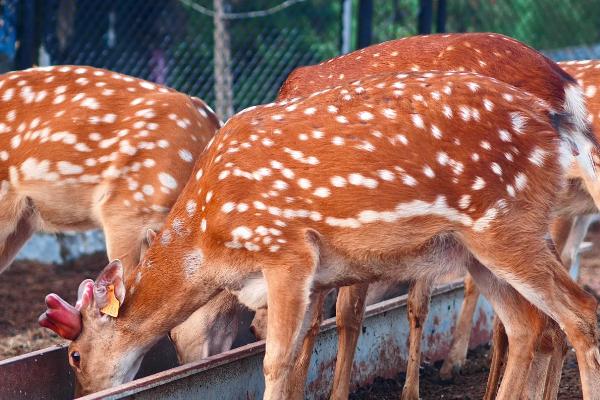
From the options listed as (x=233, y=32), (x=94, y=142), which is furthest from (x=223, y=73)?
(x=94, y=142)

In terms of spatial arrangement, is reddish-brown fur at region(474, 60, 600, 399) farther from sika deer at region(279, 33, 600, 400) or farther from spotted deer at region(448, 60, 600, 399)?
sika deer at region(279, 33, 600, 400)

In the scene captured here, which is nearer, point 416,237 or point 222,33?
point 416,237

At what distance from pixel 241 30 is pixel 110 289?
22.2ft

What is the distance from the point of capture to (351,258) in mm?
4480

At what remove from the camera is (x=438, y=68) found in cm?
536

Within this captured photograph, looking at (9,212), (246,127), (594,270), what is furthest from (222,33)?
(246,127)

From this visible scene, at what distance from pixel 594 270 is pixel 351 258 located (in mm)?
4714

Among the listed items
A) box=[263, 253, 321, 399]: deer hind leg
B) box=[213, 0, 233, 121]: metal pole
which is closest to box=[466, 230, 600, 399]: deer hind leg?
box=[263, 253, 321, 399]: deer hind leg

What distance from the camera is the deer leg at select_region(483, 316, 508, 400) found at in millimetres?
5238

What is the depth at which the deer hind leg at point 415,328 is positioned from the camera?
548cm

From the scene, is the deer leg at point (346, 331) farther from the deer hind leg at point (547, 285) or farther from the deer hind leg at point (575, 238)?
the deer hind leg at point (575, 238)

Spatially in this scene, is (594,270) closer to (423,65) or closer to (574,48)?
(423,65)

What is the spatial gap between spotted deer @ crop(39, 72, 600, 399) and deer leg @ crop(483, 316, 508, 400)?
712 millimetres

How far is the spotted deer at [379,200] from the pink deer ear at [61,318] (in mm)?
486
